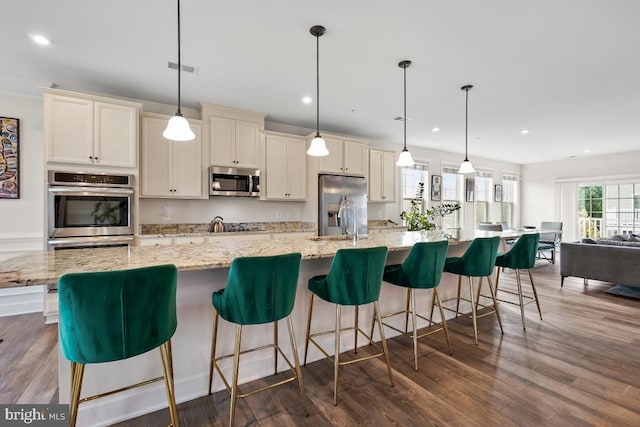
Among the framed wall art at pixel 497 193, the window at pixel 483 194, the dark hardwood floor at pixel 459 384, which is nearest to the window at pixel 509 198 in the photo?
the framed wall art at pixel 497 193

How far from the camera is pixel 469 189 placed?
295 inches

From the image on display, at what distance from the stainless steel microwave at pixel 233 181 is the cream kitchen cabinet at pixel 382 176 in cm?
214

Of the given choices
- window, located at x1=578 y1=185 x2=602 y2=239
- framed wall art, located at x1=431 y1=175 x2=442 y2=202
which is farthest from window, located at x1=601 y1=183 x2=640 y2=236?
framed wall art, located at x1=431 y1=175 x2=442 y2=202

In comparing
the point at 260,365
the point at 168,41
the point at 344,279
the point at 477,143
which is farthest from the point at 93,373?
the point at 477,143

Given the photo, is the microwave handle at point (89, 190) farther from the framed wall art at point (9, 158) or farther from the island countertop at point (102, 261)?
the island countertop at point (102, 261)

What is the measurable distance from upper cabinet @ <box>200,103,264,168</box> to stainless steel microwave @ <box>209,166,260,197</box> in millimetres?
86

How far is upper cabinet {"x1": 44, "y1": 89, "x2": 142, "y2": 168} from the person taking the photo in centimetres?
301

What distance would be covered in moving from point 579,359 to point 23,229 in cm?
573

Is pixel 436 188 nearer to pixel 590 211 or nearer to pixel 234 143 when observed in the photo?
pixel 590 211

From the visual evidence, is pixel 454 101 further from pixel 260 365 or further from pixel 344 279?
pixel 260 365

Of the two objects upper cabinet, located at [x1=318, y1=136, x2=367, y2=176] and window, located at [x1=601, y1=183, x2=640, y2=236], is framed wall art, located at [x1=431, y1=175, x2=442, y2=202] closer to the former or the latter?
upper cabinet, located at [x1=318, y1=136, x2=367, y2=176]

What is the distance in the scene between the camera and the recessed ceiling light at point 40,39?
2.39 m

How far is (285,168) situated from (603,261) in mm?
4750

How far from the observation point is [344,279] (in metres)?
1.81
